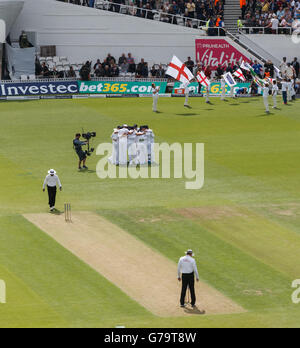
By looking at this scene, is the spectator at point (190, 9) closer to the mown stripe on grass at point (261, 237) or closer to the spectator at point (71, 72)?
the spectator at point (71, 72)

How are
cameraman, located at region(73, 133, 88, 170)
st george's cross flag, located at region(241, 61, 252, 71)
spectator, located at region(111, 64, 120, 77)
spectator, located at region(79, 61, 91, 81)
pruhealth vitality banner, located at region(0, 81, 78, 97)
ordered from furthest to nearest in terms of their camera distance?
spectator, located at region(111, 64, 120, 77) < spectator, located at region(79, 61, 91, 81) < pruhealth vitality banner, located at region(0, 81, 78, 97) < st george's cross flag, located at region(241, 61, 252, 71) < cameraman, located at region(73, 133, 88, 170)

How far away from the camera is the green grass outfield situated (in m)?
27.3

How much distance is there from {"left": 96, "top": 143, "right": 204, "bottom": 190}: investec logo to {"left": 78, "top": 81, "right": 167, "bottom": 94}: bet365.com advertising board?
15.6m

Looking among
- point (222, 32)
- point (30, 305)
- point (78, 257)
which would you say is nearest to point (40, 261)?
point (78, 257)

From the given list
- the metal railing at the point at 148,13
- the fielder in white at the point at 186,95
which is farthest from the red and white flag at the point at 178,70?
the metal railing at the point at 148,13

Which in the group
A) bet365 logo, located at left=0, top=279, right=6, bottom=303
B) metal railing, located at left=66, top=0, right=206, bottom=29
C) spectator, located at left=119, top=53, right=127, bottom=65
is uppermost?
metal railing, located at left=66, top=0, right=206, bottom=29

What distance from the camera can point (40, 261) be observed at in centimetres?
3097

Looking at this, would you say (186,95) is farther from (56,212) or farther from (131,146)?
(56,212)

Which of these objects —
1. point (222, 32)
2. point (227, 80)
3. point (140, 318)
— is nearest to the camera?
point (140, 318)

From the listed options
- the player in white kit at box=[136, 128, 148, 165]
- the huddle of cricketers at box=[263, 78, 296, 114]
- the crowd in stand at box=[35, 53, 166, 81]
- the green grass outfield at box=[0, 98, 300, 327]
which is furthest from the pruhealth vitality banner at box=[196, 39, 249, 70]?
the player in white kit at box=[136, 128, 148, 165]

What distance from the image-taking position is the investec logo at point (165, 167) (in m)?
43.0

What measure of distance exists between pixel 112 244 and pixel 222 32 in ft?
125

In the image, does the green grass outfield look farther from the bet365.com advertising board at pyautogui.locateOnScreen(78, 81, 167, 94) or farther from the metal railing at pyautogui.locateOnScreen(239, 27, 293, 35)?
the metal railing at pyautogui.locateOnScreen(239, 27, 293, 35)
